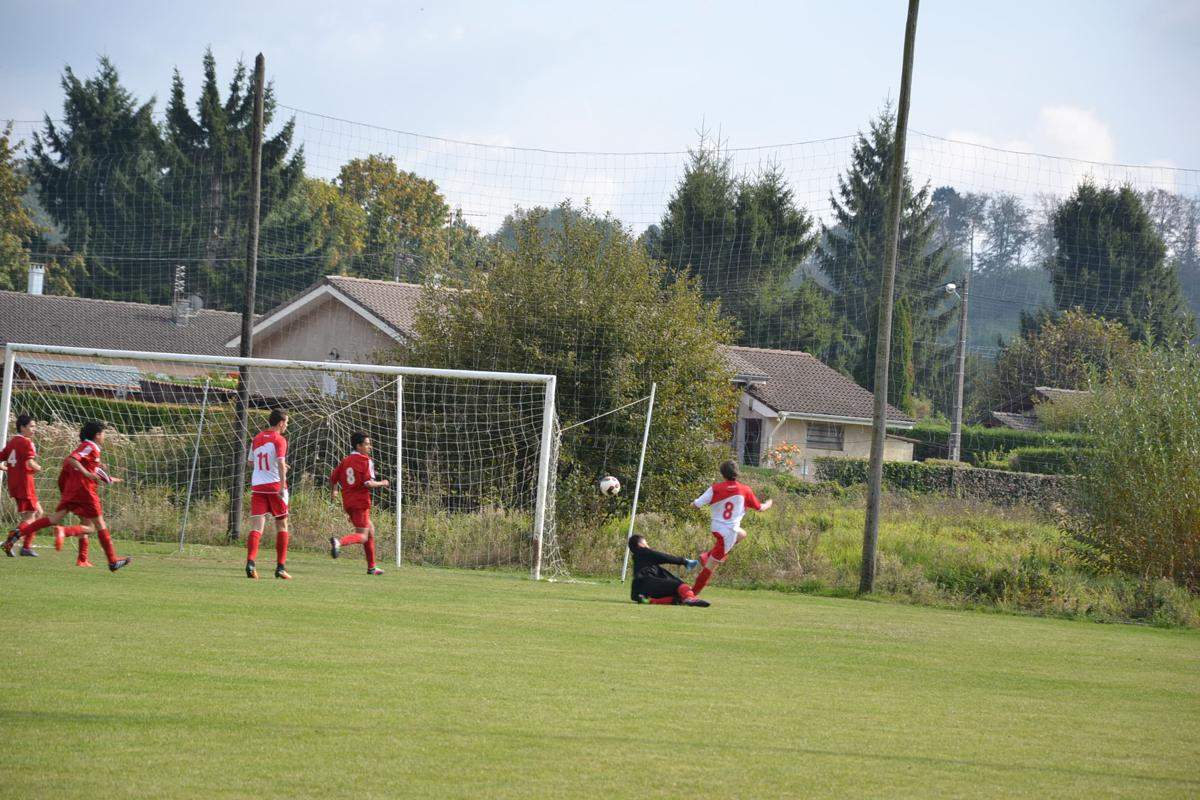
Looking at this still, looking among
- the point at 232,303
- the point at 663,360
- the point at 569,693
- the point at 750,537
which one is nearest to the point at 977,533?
the point at 750,537

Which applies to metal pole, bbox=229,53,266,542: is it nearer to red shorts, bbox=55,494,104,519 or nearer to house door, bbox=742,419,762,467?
red shorts, bbox=55,494,104,519

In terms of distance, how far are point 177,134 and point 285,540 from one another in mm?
39933

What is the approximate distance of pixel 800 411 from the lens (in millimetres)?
45469

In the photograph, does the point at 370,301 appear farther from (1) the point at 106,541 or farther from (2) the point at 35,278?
(2) the point at 35,278

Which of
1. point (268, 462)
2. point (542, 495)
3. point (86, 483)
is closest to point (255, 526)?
point (268, 462)

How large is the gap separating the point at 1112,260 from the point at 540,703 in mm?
38266

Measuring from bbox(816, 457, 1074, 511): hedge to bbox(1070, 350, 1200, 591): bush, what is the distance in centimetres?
568

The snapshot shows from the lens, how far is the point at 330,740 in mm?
5988

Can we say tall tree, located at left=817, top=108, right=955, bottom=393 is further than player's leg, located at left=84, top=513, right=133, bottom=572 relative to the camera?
Yes

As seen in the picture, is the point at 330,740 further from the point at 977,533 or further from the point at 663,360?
the point at 977,533

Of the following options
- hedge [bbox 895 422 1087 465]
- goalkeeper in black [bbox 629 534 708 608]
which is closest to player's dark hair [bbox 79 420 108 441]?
goalkeeper in black [bbox 629 534 708 608]

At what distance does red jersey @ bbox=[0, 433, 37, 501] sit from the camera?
15.0 metres

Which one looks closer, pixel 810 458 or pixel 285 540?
pixel 285 540

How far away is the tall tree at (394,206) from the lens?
196 feet
